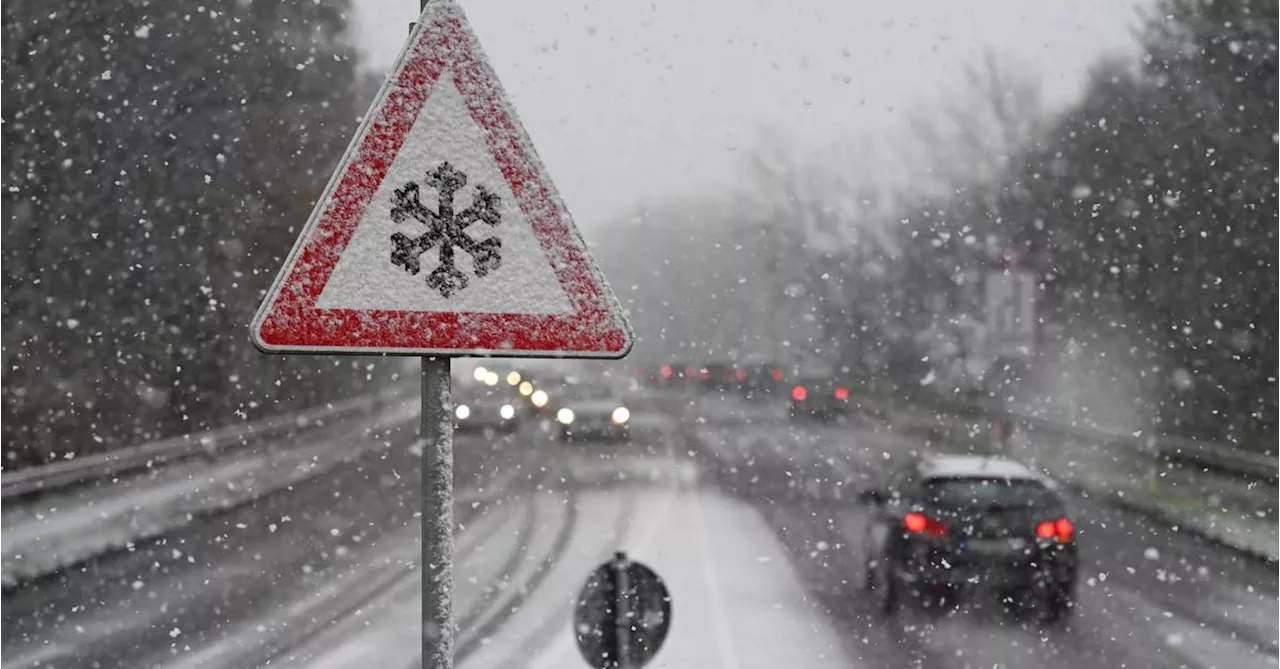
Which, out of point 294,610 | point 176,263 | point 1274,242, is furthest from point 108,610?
point 1274,242

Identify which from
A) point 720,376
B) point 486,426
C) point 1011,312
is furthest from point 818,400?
point 1011,312

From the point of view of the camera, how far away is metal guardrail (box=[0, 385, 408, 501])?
59.5ft

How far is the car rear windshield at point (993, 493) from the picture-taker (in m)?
13.0

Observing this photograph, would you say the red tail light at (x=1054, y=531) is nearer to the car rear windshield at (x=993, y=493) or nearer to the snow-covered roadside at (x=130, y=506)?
the car rear windshield at (x=993, y=493)

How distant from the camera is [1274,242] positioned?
29750mm

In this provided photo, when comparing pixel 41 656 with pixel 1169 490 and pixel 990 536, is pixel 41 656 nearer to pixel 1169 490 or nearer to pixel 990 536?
pixel 990 536

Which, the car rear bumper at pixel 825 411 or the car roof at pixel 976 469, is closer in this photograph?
the car roof at pixel 976 469

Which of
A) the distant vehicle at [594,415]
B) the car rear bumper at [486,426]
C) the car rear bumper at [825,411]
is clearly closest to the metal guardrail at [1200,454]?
the distant vehicle at [594,415]

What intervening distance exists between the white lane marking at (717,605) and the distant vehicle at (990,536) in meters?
1.56

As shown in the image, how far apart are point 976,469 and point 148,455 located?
15.3m

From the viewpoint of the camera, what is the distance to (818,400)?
171ft

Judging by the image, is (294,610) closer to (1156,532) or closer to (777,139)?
(1156,532)

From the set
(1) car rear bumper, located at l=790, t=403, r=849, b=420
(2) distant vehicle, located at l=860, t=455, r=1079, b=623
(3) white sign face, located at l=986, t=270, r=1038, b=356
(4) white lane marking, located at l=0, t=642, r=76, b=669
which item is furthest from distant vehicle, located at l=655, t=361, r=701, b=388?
(4) white lane marking, located at l=0, t=642, r=76, b=669

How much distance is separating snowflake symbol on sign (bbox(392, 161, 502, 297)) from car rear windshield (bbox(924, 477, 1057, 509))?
1048 cm
